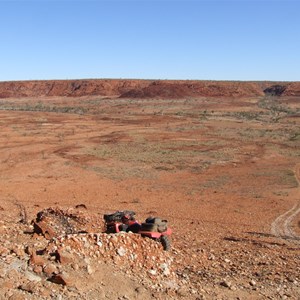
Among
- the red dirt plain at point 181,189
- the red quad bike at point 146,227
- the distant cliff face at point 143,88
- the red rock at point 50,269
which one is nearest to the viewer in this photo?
the red rock at point 50,269

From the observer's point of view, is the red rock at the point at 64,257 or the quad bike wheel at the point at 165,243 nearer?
the red rock at the point at 64,257

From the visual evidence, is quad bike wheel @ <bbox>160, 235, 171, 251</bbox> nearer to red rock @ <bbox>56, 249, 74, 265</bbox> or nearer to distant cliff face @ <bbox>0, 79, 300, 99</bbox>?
red rock @ <bbox>56, 249, 74, 265</bbox>

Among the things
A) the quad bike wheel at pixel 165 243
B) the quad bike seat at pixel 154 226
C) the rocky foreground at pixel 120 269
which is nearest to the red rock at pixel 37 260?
the rocky foreground at pixel 120 269

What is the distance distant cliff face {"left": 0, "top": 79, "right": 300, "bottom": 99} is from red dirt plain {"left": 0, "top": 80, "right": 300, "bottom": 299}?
48.8m

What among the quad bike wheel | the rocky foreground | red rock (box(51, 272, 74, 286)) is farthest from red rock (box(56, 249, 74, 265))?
the quad bike wheel

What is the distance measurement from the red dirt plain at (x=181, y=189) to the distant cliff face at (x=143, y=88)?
160 ft

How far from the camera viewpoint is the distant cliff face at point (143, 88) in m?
104

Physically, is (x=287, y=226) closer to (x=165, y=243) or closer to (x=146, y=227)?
(x=165, y=243)

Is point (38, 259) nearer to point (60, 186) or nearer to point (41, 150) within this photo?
point (60, 186)

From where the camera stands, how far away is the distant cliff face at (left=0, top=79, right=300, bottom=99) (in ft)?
341

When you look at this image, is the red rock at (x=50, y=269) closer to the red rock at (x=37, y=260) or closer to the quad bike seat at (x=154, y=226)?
the red rock at (x=37, y=260)

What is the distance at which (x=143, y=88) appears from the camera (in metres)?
107

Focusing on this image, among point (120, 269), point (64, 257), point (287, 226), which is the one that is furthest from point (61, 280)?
point (287, 226)

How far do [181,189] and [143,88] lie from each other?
88174 millimetres
